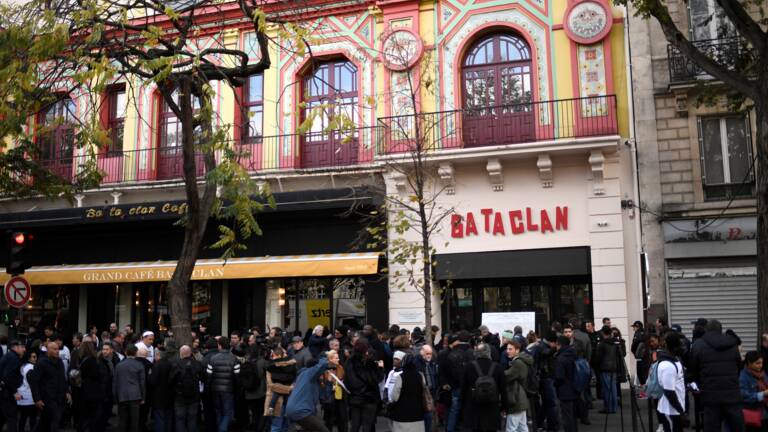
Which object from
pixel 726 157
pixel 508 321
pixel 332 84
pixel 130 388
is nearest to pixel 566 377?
pixel 508 321

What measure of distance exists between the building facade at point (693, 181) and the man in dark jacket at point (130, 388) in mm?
11271

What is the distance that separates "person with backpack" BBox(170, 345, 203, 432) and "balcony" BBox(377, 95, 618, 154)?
7914 mm

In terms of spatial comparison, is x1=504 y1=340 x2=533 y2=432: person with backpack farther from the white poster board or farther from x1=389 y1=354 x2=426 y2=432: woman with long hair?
the white poster board

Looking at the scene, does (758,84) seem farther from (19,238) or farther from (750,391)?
(19,238)

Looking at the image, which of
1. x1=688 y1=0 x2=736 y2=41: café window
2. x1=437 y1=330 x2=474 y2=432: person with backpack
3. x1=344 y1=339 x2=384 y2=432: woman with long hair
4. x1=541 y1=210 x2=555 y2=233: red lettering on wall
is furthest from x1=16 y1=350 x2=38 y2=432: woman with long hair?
x1=688 y1=0 x2=736 y2=41: café window

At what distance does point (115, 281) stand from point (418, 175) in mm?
10104

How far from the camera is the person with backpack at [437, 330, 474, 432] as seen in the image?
11125mm

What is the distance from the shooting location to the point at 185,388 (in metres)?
11.5

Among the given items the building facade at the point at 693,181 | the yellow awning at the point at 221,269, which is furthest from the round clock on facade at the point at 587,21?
the yellow awning at the point at 221,269

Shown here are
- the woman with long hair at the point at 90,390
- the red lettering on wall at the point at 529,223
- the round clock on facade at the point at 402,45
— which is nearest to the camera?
the woman with long hair at the point at 90,390

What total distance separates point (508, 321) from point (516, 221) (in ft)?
8.98

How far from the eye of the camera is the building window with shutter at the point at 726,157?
56.2ft

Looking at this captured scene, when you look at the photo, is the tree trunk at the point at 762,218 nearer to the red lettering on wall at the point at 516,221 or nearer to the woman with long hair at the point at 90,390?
the red lettering on wall at the point at 516,221

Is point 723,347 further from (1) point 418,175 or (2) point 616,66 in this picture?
(2) point 616,66
